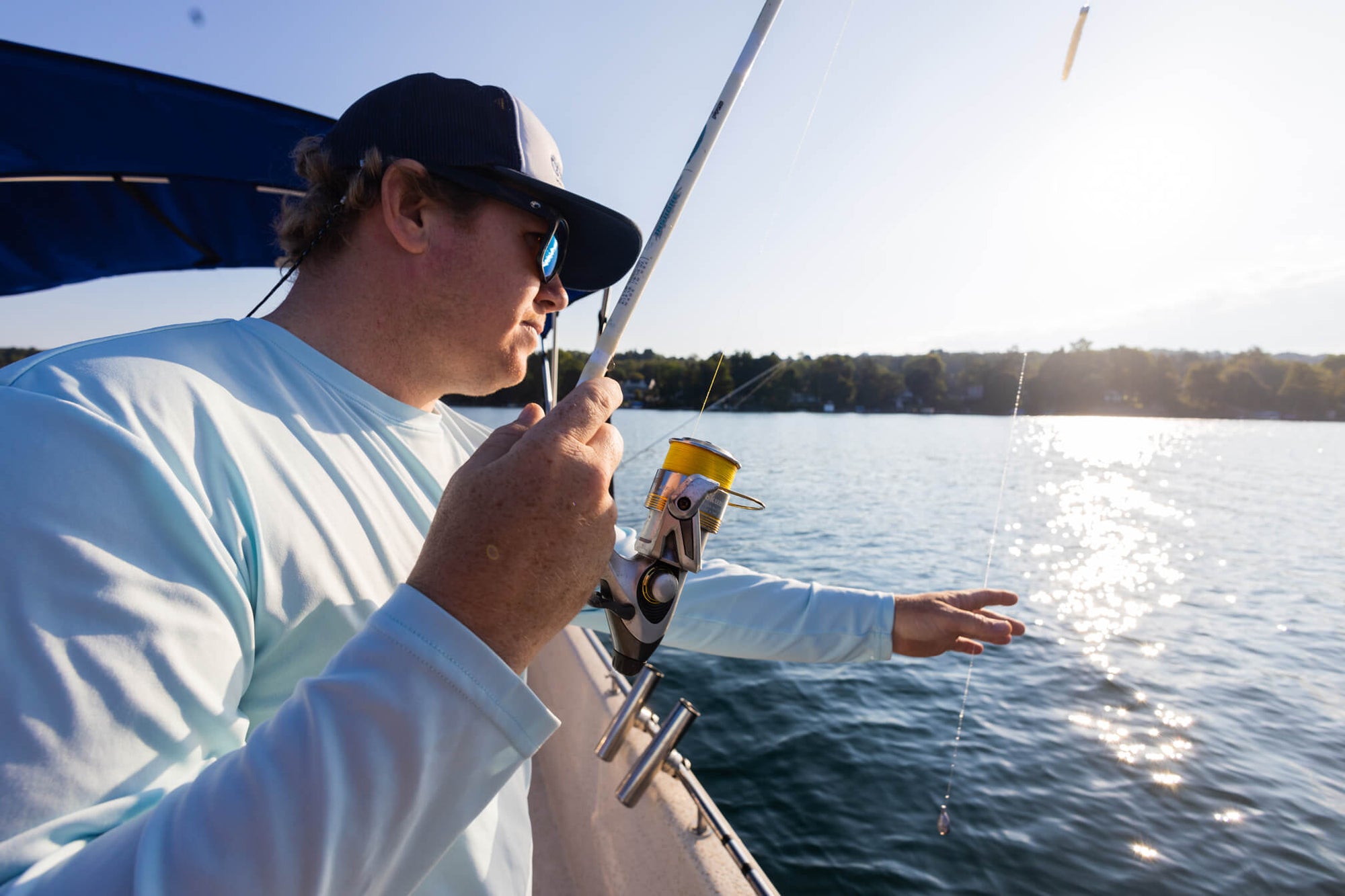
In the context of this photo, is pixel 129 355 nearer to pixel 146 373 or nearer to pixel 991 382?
pixel 146 373

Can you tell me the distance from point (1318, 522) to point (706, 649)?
962 inches

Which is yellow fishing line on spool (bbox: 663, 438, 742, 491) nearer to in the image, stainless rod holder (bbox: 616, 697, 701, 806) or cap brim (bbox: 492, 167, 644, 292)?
cap brim (bbox: 492, 167, 644, 292)

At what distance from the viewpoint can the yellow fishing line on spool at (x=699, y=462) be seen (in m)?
1.34

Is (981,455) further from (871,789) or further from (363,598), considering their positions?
(363,598)

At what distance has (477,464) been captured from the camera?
2.68 feet

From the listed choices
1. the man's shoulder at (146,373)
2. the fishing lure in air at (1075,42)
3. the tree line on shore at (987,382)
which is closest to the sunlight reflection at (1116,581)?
the tree line on shore at (987,382)

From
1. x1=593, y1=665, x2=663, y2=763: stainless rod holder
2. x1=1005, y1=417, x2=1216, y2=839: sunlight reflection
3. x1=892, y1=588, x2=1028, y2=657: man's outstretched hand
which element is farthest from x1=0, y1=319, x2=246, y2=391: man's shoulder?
x1=1005, y1=417, x2=1216, y2=839: sunlight reflection

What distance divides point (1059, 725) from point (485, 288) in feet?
24.9

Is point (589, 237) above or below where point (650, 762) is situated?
above

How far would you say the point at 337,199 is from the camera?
4.75 ft

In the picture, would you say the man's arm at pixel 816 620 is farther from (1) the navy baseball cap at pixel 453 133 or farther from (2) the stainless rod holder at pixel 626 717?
(2) the stainless rod holder at pixel 626 717

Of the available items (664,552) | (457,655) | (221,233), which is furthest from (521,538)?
(221,233)

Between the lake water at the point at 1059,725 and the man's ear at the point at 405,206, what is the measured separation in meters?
4.75

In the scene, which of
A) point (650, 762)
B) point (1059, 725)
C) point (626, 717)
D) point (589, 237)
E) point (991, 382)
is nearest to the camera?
point (589, 237)
